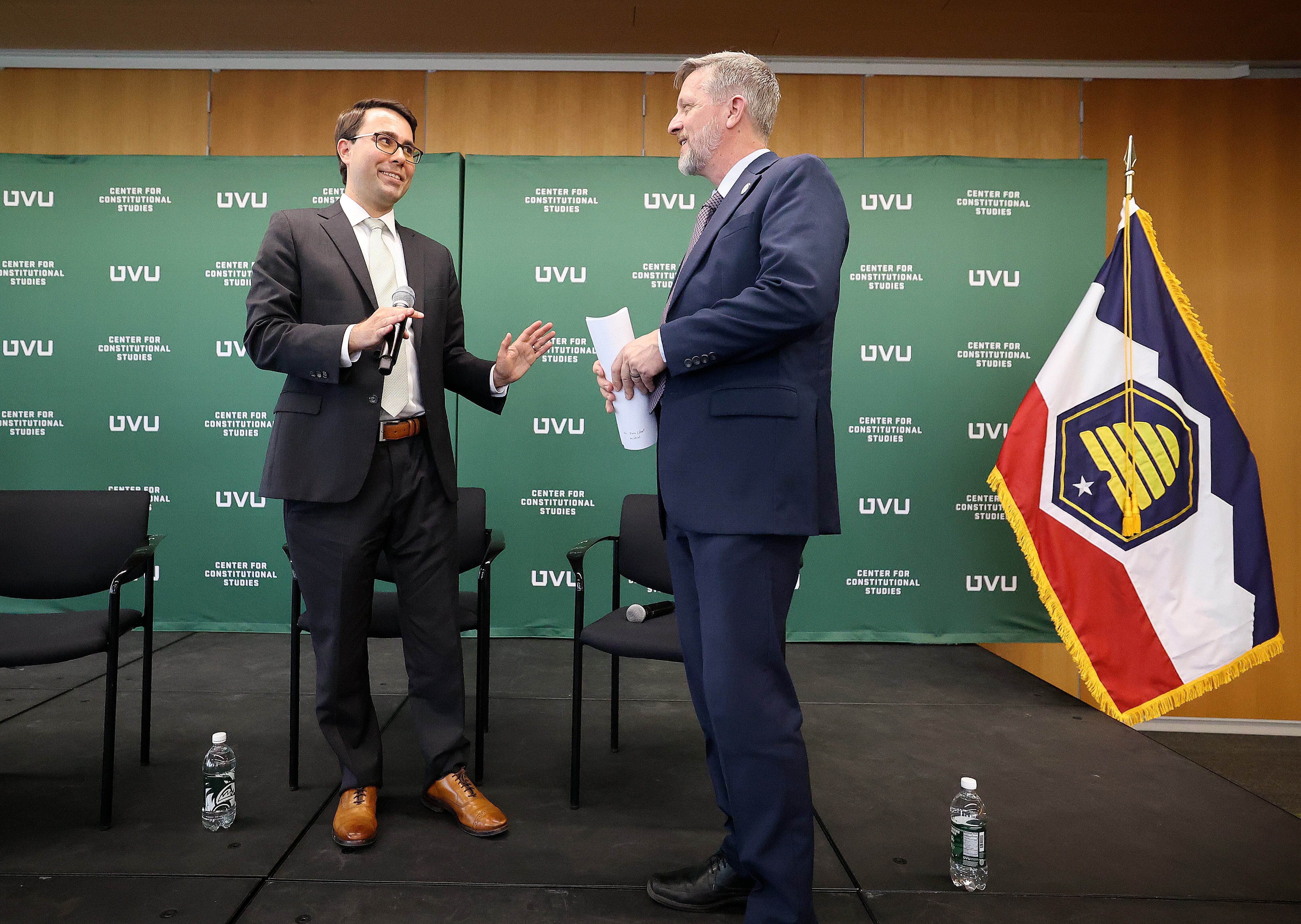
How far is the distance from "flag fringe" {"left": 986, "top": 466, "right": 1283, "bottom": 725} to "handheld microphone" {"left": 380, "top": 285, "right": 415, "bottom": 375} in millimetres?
2539

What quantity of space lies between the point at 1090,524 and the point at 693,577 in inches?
88.6

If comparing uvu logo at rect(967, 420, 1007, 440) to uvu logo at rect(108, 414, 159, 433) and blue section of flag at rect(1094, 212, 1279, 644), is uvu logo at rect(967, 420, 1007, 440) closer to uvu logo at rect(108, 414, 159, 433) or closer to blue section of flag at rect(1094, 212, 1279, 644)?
blue section of flag at rect(1094, 212, 1279, 644)

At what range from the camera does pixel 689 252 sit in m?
1.70

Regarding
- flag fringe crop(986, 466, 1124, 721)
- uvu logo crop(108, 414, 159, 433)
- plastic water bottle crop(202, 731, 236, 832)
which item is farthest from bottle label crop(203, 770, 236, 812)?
flag fringe crop(986, 466, 1124, 721)

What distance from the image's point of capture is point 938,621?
3971mm

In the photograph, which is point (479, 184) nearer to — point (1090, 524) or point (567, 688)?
point (567, 688)

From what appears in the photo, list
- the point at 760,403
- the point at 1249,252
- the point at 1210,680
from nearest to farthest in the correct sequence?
the point at 760,403
the point at 1210,680
the point at 1249,252

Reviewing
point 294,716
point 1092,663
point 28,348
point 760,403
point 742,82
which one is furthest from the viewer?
point 28,348

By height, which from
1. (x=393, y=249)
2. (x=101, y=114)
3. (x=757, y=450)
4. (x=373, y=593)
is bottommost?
(x=373, y=593)

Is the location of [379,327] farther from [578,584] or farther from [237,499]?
[237,499]

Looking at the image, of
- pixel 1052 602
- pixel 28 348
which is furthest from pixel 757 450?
pixel 28 348

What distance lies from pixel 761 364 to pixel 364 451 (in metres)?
1.07

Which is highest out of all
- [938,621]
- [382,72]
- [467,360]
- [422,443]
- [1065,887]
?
[382,72]

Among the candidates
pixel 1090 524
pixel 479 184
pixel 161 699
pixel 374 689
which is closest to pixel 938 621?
pixel 1090 524
